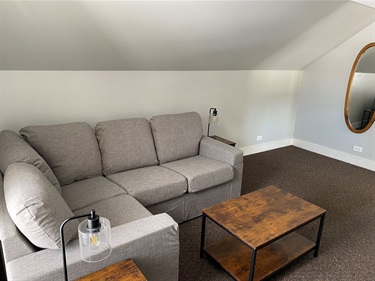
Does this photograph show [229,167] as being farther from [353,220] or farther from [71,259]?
[71,259]

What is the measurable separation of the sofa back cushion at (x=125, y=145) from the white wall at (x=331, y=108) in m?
3.10

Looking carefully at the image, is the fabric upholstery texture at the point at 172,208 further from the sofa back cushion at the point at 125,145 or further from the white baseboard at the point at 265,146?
the white baseboard at the point at 265,146

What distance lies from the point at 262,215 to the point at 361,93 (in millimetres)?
3143

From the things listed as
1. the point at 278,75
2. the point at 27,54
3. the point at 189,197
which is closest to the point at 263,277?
the point at 189,197

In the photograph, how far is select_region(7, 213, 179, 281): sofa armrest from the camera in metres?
1.28

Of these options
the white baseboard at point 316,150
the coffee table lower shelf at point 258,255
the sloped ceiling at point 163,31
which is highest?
the sloped ceiling at point 163,31

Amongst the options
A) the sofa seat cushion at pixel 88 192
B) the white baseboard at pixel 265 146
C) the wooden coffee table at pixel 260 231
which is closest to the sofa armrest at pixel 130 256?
the wooden coffee table at pixel 260 231

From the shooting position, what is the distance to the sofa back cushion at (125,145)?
257 centimetres

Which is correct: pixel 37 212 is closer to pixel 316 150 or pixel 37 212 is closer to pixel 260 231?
pixel 260 231

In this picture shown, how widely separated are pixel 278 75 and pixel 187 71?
1760 millimetres

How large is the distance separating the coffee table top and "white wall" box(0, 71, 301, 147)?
160 cm

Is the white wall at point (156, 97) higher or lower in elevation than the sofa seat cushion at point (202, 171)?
higher

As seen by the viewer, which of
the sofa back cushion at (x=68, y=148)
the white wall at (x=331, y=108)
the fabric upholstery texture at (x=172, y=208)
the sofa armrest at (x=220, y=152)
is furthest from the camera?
the white wall at (x=331, y=108)

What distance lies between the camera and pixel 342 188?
349 centimetres
